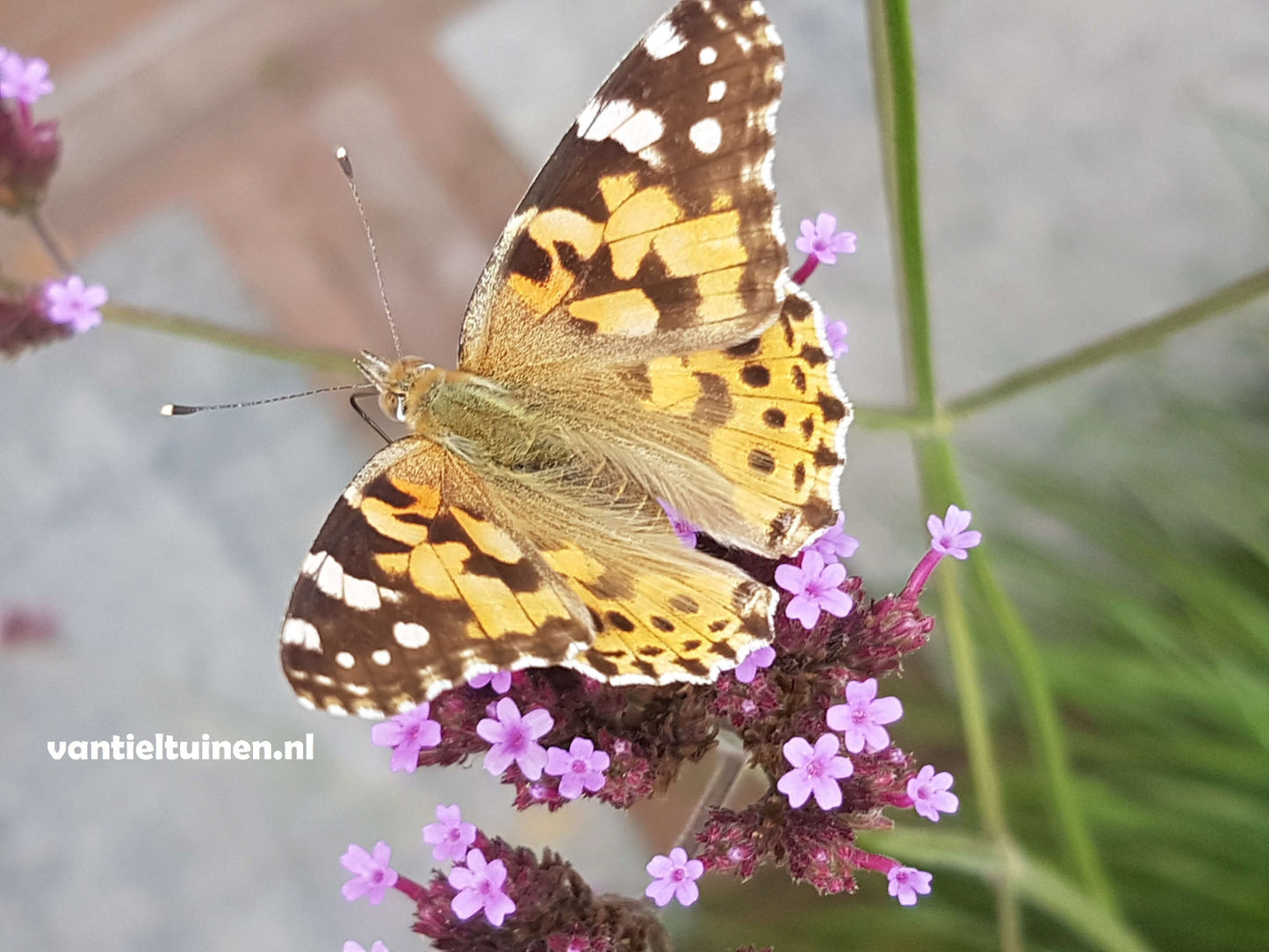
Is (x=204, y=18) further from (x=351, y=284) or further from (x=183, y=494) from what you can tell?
(x=183, y=494)

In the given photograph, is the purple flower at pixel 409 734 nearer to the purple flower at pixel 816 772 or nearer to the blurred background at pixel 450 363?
the purple flower at pixel 816 772

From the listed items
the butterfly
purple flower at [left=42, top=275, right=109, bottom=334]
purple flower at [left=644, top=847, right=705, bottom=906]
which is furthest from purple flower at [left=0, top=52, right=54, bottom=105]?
purple flower at [left=644, top=847, right=705, bottom=906]

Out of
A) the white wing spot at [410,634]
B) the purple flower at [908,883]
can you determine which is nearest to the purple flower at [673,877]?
the purple flower at [908,883]

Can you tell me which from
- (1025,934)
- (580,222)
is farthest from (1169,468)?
(580,222)

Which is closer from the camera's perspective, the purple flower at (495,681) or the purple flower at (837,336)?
the purple flower at (495,681)

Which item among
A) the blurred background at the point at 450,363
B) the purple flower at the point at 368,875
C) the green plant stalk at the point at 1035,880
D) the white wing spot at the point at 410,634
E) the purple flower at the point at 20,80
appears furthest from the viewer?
the blurred background at the point at 450,363

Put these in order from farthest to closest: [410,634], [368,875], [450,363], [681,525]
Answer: [450,363] < [681,525] < [368,875] < [410,634]

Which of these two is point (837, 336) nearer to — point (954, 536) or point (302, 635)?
point (954, 536)

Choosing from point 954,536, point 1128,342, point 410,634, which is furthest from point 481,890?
point 1128,342
